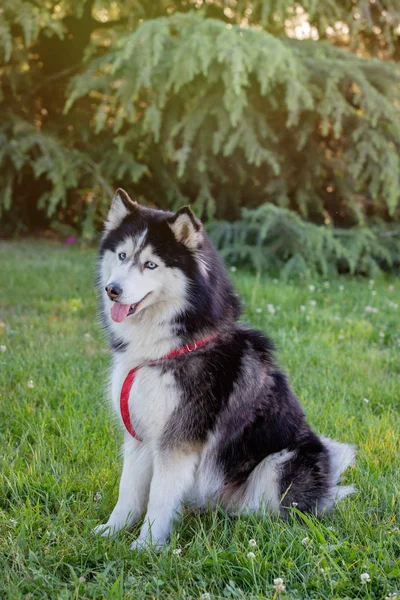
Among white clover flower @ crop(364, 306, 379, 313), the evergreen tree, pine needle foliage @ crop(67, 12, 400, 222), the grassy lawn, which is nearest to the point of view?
the grassy lawn

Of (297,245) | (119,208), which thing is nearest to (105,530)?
(119,208)

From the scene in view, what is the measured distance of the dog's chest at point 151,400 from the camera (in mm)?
2617

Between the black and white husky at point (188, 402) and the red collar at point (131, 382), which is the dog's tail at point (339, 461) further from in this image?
the red collar at point (131, 382)

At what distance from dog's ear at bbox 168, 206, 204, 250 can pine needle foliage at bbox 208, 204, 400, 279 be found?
4.30 metres

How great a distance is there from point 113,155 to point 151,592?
22.9 feet

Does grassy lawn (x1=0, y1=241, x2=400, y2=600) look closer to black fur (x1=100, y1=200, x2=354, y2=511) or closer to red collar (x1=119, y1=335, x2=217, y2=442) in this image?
black fur (x1=100, y1=200, x2=354, y2=511)

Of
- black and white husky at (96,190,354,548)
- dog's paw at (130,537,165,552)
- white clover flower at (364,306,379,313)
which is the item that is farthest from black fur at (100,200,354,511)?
white clover flower at (364,306,379,313)

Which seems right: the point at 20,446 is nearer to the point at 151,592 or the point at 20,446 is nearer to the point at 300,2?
the point at 151,592

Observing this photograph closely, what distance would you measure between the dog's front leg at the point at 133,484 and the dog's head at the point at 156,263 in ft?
2.10

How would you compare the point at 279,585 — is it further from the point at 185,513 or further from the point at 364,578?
the point at 185,513

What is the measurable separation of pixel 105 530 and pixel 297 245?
17.6ft

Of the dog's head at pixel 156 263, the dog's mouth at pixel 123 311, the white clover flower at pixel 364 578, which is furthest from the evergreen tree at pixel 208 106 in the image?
the white clover flower at pixel 364 578

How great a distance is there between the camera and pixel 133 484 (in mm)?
2744

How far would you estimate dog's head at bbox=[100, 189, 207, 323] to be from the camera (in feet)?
8.55
